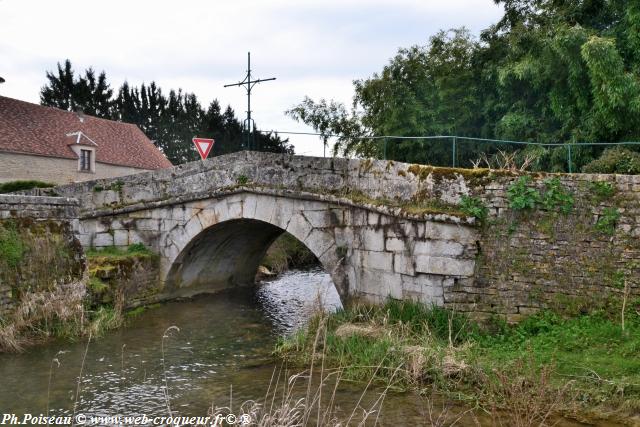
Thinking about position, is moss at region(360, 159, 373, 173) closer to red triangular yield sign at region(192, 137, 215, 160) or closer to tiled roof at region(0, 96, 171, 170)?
red triangular yield sign at region(192, 137, 215, 160)

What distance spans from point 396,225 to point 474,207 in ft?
3.88

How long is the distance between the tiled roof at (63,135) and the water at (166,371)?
14530 mm

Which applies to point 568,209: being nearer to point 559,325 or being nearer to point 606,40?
point 559,325

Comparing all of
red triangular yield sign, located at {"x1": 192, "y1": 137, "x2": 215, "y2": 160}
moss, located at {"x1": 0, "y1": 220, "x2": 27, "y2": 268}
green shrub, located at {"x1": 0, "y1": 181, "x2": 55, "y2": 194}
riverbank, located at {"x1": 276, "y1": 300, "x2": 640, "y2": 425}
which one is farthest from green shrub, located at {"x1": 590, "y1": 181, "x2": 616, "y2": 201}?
green shrub, located at {"x1": 0, "y1": 181, "x2": 55, "y2": 194}

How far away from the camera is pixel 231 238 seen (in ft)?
38.9

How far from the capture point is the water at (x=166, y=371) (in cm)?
545

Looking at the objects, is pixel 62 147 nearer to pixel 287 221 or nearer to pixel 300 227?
pixel 287 221

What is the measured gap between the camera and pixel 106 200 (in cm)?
1102

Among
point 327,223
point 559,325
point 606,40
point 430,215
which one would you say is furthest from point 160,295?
point 606,40

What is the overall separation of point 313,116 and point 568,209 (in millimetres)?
14133

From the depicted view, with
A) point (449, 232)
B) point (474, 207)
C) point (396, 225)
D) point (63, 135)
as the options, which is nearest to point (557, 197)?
point (474, 207)

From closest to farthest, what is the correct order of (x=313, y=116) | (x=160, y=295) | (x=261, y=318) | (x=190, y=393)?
(x=190, y=393)
(x=261, y=318)
(x=160, y=295)
(x=313, y=116)

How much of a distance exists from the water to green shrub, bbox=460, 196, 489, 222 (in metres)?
2.14

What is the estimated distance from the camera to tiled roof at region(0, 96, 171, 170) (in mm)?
21205
